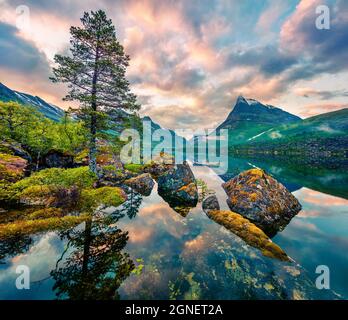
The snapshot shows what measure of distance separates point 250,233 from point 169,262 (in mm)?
4901

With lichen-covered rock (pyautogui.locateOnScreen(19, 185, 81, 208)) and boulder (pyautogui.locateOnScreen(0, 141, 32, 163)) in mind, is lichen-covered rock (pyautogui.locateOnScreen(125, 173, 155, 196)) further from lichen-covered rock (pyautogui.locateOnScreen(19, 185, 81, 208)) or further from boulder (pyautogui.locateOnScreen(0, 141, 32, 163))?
boulder (pyautogui.locateOnScreen(0, 141, 32, 163))

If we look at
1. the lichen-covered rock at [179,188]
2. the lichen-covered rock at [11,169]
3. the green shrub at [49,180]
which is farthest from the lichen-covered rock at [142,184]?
the lichen-covered rock at [11,169]

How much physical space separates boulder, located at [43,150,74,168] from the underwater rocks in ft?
77.5

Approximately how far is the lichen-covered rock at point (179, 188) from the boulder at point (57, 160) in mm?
15975

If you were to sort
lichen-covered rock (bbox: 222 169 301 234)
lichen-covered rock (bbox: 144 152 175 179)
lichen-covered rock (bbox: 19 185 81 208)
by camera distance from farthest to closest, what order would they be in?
lichen-covered rock (bbox: 144 152 175 179) → lichen-covered rock (bbox: 19 185 81 208) → lichen-covered rock (bbox: 222 169 301 234)

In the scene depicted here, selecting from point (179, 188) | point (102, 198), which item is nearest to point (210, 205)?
point (179, 188)

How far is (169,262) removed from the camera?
711 cm

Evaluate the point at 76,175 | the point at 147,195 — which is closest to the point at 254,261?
the point at 147,195

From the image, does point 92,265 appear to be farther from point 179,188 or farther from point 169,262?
point 179,188

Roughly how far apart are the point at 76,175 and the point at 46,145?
12975 mm

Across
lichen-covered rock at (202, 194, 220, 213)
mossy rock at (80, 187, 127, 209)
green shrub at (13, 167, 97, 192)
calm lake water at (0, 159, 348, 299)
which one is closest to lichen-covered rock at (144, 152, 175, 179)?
mossy rock at (80, 187, 127, 209)

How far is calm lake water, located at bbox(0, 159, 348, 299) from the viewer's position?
220 inches

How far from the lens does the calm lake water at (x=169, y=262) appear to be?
5.60m

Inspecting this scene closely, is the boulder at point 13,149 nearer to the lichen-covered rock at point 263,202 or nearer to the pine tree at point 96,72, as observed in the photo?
the pine tree at point 96,72
